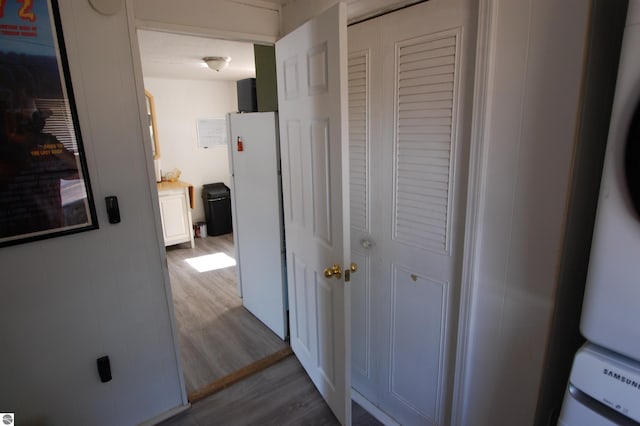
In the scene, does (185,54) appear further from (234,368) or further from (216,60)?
(234,368)

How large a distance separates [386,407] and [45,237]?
5.99ft

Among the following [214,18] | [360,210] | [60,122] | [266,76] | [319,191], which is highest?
[214,18]

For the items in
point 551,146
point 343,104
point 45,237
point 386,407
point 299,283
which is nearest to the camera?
point 551,146

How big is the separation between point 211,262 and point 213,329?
4.74ft

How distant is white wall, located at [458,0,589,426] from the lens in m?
1.01

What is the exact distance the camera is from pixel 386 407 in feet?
6.22

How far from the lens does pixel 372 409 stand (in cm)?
195

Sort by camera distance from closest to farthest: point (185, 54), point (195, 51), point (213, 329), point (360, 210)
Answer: point (360, 210), point (213, 329), point (195, 51), point (185, 54)

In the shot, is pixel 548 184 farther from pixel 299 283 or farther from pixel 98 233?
pixel 98 233

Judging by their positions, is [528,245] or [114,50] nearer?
[528,245]

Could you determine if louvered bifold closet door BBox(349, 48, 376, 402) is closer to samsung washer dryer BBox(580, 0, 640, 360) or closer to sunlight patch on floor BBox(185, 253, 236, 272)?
samsung washer dryer BBox(580, 0, 640, 360)

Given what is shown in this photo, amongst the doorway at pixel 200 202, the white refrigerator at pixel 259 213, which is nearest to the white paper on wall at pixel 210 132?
the doorway at pixel 200 202

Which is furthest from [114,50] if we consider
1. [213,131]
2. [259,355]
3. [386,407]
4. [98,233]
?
[213,131]

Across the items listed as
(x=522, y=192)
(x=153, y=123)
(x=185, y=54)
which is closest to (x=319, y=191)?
(x=522, y=192)
